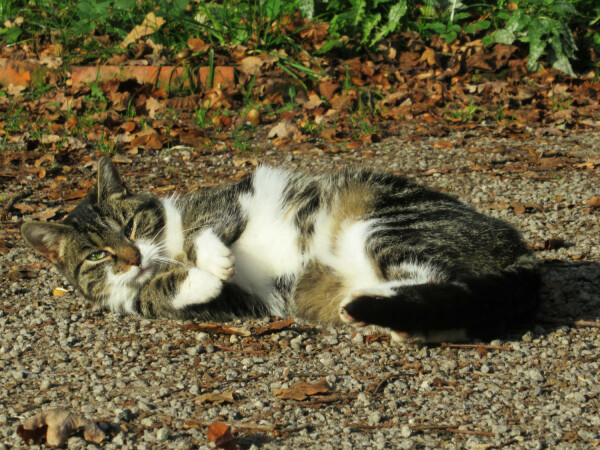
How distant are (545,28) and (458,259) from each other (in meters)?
4.82

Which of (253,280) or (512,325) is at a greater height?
(253,280)

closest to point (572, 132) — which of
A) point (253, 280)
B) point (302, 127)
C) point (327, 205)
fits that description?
point (302, 127)

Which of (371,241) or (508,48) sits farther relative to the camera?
(508,48)

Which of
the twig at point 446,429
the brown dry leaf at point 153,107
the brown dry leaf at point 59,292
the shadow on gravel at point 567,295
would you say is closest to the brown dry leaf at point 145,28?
the brown dry leaf at point 153,107

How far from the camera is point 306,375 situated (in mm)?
2713

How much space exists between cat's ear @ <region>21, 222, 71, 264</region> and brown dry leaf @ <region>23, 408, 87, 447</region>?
1.30 meters

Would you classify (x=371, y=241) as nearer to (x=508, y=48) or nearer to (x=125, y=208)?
(x=125, y=208)

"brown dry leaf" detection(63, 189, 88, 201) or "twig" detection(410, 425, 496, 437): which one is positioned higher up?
"brown dry leaf" detection(63, 189, 88, 201)

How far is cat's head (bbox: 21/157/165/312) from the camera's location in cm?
328

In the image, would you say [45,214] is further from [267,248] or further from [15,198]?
[267,248]

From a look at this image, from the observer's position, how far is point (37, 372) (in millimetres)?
2734

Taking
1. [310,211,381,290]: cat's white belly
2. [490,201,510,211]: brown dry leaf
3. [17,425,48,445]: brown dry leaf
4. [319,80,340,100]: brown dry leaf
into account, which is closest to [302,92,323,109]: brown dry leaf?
[319,80,340,100]: brown dry leaf

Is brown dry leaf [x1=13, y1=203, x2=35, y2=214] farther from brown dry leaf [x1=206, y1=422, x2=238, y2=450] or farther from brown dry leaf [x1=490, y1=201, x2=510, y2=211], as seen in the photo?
brown dry leaf [x1=490, y1=201, x2=510, y2=211]

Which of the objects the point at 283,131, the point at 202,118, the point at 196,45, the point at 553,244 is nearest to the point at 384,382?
the point at 553,244
